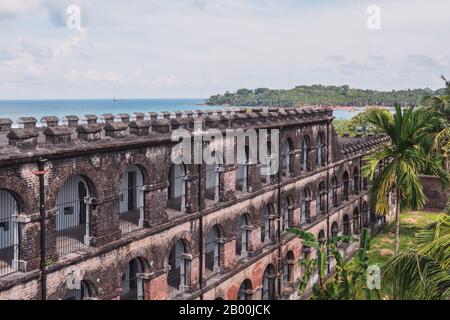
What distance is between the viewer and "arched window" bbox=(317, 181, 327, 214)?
123ft

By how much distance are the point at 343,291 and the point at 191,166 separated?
10922 mm

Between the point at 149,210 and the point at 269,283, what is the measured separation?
42.2 ft

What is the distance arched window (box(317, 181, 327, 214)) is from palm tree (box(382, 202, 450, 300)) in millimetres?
28890

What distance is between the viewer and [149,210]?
20.7m

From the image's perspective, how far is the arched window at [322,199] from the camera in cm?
3753

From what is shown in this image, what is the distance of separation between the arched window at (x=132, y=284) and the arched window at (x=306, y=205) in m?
14.9

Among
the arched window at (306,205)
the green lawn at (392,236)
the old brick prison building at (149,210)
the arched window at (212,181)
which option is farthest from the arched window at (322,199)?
the arched window at (212,181)

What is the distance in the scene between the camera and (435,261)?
27.5 feet

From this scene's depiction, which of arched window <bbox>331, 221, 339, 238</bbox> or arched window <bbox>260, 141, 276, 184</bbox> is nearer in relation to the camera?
arched window <bbox>260, 141, 276, 184</bbox>

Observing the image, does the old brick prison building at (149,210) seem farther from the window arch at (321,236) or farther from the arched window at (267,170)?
the window arch at (321,236)

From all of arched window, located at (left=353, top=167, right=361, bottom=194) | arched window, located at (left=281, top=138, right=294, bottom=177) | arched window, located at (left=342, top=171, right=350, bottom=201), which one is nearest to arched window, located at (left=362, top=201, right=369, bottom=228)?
arched window, located at (left=353, top=167, right=361, bottom=194)

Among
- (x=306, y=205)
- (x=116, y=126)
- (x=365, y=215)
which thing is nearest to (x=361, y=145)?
(x=365, y=215)

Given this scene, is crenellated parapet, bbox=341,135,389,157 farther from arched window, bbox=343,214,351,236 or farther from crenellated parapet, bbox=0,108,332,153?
crenellated parapet, bbox=0,108,332,153

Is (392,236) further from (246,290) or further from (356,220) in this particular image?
(246,290)
